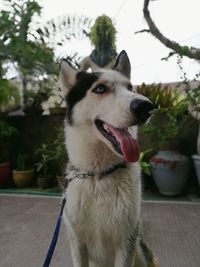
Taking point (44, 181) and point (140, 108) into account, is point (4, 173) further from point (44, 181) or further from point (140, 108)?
point (140, 108)

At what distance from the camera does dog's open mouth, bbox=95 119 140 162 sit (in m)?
1.44

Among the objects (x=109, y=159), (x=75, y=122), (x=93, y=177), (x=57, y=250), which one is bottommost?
(x=57, y=250)

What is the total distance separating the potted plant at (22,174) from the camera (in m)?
4.67

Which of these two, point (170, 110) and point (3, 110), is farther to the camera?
point (3, 110)

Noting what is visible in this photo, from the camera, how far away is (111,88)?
1.57 metres

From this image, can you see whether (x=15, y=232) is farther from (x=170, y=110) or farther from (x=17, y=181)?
(x=170, y=110)

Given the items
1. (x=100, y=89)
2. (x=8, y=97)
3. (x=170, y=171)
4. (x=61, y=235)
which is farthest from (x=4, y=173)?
(x=100, y=89)

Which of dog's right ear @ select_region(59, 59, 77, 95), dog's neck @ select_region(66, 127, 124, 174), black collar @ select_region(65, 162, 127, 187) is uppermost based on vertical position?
dog's right ear @ select_region(59, 59, 77, 95)

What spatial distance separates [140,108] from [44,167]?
3.60m

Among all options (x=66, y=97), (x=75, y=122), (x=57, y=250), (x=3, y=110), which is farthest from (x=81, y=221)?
(x=3, y=110)

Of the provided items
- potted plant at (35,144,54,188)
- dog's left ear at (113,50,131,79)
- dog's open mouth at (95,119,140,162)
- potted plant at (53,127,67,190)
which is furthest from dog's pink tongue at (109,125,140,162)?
potted plant at (35,144,54,188)

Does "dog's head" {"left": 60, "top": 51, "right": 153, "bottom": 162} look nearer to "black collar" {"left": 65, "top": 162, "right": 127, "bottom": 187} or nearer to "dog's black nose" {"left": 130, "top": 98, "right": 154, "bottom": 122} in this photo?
"dog's black nose" {"left": 130, "top": 98, "right": 154, "bottom": 122}

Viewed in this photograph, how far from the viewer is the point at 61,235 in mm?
2895

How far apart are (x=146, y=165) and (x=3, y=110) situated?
2748mm
